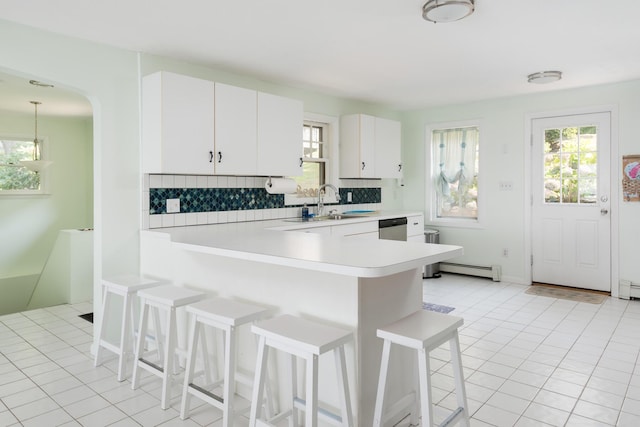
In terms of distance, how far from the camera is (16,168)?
618 cm

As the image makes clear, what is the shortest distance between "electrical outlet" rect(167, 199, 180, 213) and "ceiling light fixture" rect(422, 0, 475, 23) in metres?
2.38

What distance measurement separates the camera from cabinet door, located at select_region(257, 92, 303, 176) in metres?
3.90

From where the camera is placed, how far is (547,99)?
510 cm

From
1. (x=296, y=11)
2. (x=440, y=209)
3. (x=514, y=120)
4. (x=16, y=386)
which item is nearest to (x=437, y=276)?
(x=440, y=209)

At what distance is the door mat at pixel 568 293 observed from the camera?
4625mm

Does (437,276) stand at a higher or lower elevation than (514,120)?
lower

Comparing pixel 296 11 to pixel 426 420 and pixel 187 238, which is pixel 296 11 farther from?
pixel 426 420

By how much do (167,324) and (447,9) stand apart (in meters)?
2.44

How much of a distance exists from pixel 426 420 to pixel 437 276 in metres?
4.22

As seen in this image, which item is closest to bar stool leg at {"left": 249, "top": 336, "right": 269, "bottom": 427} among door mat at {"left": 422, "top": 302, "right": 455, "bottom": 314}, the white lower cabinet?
door mat at {"left": 422, "top": 302, "right": 455, "bottom": 314}

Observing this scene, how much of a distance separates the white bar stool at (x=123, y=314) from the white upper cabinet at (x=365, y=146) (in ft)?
9.47

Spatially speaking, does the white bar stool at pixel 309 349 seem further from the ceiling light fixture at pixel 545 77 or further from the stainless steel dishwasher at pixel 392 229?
the ceiling light fixture at pixel 545 77

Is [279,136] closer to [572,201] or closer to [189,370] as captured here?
[189,370]

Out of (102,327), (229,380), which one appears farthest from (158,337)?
(229,380)
